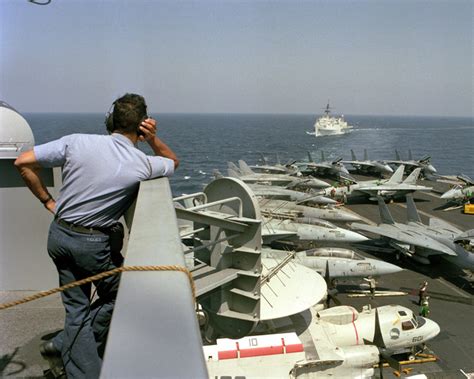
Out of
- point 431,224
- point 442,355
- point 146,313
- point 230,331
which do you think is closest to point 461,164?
point 431,224

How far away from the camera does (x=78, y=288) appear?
12.0ft

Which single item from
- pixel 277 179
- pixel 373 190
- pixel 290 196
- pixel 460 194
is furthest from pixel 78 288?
pixel 277 179

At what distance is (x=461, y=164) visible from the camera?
8956 cm

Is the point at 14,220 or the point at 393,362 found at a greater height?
the point at 14,220

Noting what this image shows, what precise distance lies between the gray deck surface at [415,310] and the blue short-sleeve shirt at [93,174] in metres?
3.12

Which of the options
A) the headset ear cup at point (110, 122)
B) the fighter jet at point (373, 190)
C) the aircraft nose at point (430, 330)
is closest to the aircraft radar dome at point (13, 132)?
the headset ear cup at point (110, 122)

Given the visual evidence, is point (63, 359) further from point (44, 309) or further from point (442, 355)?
point (442, 355)

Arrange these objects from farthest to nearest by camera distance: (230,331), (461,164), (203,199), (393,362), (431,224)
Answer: (461,164), (431,224), (393,362), (230,331), (203,199)

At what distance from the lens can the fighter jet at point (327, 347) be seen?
10.0 metres

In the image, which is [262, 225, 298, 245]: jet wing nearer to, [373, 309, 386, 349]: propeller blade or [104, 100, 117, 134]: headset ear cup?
[373, 309, 386, 349]: propeller blade

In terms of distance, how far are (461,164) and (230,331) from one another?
94925 mm

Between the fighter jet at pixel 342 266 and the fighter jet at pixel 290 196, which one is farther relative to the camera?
the fighter jet at pixel 290 196

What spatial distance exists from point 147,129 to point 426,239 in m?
24.7

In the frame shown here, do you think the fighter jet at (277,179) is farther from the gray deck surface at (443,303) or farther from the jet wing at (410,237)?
the gray deck surface at (443,303)
